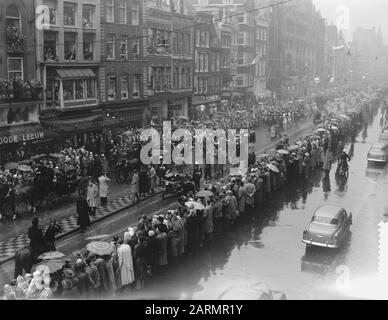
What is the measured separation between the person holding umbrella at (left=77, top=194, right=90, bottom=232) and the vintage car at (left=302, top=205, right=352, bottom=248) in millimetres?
8528

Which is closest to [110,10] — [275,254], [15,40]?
[15,40]

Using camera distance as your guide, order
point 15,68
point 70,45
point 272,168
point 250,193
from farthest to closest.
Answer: point 70,45, point 15,68, point 272,168, point 250,193

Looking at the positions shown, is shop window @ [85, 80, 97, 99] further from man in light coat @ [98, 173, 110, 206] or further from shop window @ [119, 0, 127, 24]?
man in light coat @ [98, 173, 110, 206]

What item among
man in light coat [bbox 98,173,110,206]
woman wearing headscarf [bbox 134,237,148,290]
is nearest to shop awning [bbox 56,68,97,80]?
man in light coat [bbox 98,173,110,206]

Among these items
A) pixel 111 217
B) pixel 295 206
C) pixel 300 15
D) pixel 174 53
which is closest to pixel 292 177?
pixel 295 206

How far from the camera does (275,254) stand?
19609mm

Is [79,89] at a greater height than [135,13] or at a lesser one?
lesser

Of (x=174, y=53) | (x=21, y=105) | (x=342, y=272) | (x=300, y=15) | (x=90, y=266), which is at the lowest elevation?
(x=342, y=272)

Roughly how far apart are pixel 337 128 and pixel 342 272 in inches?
1082

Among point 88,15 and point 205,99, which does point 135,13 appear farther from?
point 205,99

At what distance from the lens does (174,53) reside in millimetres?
54562

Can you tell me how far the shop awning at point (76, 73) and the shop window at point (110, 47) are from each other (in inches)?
116

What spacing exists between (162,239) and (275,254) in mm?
4659
